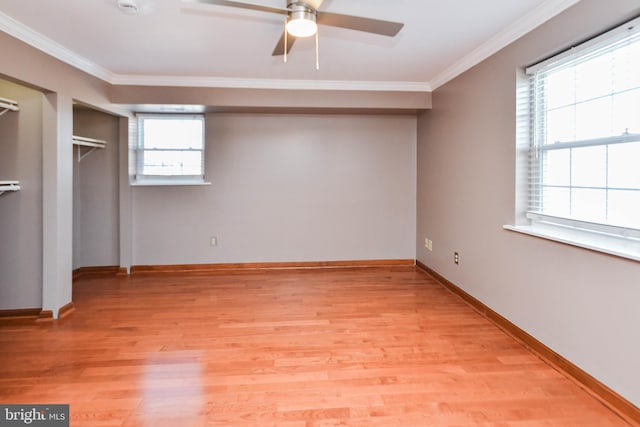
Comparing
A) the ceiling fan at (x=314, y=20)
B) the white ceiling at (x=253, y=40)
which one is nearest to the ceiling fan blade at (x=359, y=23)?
the ceiling fan at (x=314, y=20)

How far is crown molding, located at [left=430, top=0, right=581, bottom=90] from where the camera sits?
2.27 metres

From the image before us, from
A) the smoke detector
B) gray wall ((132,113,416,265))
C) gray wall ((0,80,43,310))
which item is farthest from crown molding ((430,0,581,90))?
gray wall ((0,80,43,310))

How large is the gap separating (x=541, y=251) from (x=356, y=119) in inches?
116

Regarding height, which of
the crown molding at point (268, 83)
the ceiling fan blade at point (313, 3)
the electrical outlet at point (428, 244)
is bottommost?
the electrical outlet at point (428, 244)

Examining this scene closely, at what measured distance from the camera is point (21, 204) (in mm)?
3068

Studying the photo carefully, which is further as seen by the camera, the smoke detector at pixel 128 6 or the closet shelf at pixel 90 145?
the closet shelf at pixel 90 145

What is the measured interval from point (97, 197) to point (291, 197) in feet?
8.12

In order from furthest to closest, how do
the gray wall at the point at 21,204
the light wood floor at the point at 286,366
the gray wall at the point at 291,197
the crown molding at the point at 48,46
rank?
the gray wall at the point at 291,197 → the gray wall at the point at 21,204 → the crown molding at the point at 48,46 → the light wood floor at the point at 286,366

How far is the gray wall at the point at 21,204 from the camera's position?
303cm

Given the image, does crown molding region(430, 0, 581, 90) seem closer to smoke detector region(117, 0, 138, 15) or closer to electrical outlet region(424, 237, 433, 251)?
electrical outlet region(424, 237, 433, 251)

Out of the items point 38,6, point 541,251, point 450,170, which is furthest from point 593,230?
point 38,6

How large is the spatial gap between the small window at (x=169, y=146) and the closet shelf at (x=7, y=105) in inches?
56.7

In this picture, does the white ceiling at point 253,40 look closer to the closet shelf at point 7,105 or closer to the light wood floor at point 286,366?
the closet shelf at point 7,105

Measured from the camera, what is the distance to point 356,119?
4766mm
